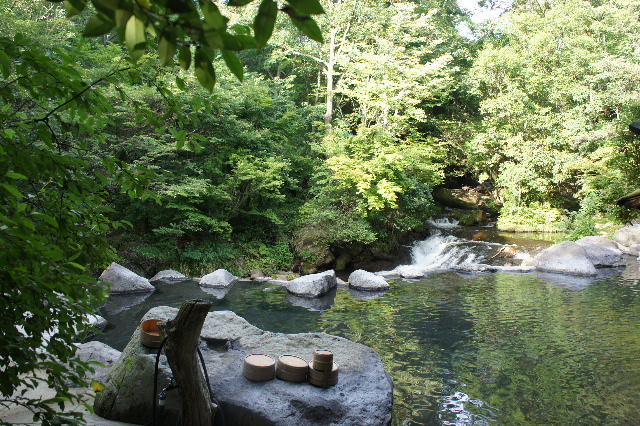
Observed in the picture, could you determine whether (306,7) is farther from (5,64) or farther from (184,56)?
(5,64)

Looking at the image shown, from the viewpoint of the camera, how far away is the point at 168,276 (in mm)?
11164

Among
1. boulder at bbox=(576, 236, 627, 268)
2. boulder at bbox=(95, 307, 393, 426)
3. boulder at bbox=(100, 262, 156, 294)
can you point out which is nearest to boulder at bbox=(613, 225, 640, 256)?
boulder at bbox=(576, 236, 627, 268)

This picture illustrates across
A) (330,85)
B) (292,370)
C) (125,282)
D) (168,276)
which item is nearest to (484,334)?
(292,370)

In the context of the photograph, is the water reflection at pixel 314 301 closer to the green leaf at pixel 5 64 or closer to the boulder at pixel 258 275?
the boulder at pixel 258 275

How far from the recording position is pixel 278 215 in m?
14.4

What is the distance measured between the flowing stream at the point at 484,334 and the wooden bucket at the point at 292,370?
3.49 feet

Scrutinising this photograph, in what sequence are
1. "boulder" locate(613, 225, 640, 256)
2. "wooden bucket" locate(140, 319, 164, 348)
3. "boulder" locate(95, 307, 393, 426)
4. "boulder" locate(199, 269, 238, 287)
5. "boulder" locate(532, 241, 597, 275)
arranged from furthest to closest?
"boulder" locate(613, 225, 640, 256)
"boulder" locate(532, 241, 597, 275)
"boulder" locate(199, 269, 238, 287)
"wooden bucket" locate(140, 319, 164, 348)
"boulder" locate(95, 307, 393, 426)

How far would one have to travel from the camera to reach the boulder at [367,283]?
1016cm

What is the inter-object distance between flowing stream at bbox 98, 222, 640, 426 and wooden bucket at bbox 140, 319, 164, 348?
4.26 feet

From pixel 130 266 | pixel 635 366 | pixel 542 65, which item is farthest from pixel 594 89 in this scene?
pixel 130 266

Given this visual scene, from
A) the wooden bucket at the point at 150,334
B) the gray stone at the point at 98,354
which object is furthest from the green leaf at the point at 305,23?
the gray stone at the point at 98,354

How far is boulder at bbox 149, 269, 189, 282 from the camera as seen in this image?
438 inches

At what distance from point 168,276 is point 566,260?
1134 centimetres

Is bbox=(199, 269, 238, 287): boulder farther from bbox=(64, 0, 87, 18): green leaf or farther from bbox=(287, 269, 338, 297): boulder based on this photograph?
bbox=(64, 0, 87, 18): green leaf
